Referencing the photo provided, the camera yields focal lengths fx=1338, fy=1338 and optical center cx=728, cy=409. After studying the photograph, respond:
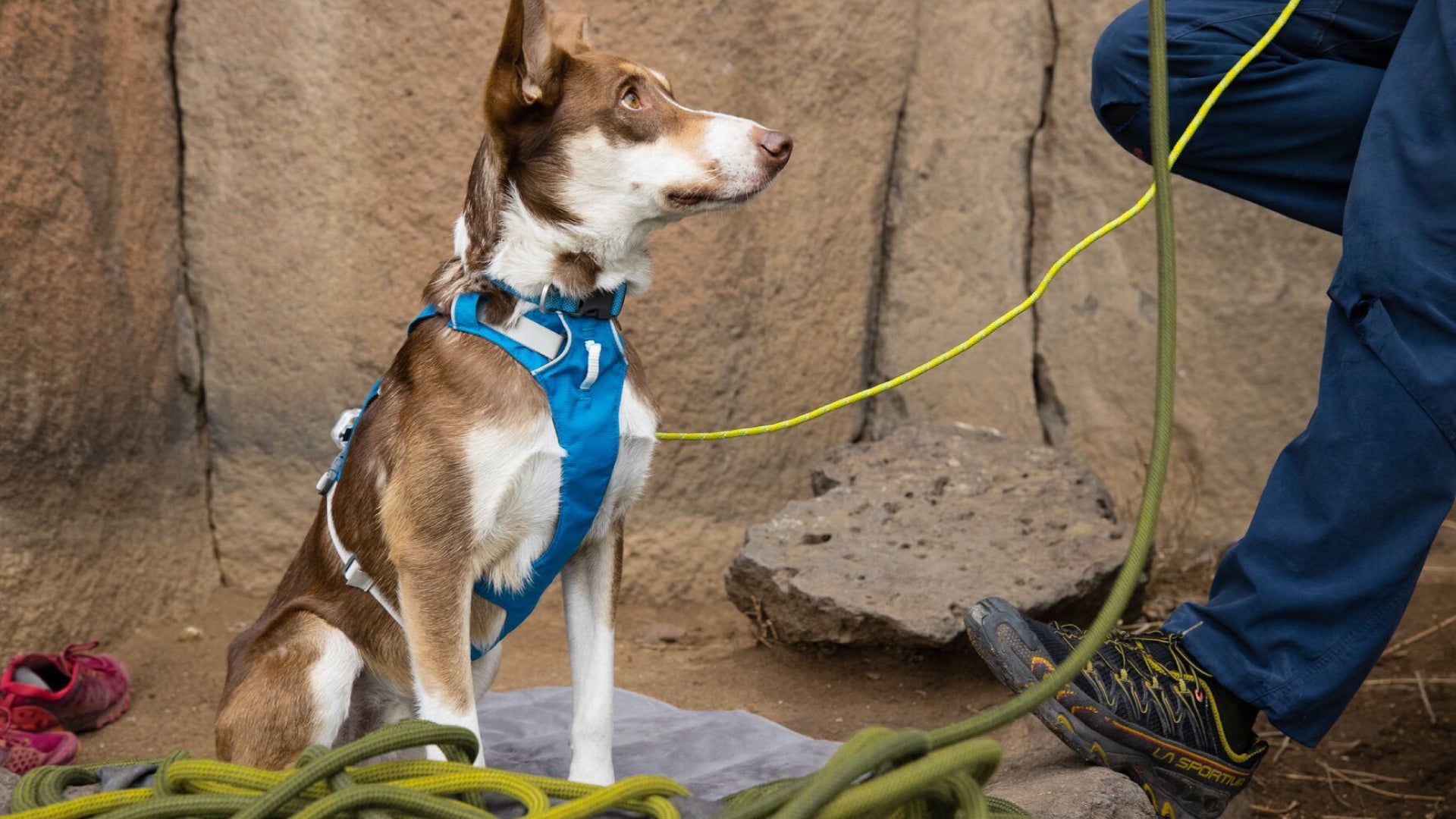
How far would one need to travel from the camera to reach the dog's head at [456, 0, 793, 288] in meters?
2.74

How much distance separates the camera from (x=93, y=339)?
173 inches

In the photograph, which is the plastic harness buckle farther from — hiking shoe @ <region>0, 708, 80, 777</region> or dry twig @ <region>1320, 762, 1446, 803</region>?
dry twig @ <region>1320, 762, 1446, 803</region>

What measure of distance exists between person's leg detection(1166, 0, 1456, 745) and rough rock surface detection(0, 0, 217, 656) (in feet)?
11.6

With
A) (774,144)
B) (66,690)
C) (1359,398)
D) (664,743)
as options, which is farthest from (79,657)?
(1359,398)

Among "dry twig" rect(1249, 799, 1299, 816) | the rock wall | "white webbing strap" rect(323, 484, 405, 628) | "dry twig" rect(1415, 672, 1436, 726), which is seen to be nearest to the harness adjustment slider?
"white webbing strap" rect(323, 484, 405, 628)

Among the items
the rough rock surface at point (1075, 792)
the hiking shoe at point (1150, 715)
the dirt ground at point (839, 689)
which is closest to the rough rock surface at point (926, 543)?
the dirt ground at point (839, 689)

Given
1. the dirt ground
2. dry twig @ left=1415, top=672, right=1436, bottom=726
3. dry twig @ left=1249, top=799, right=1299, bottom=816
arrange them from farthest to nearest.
A: 1. dry twig @ left=1415, top=672, right=1436, bottom=726
2. the dirt ground
3. dry twig @ left=1249, top=799, right=1299, bottom=816

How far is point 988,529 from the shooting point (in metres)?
4.46

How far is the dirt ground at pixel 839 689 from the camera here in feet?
11.6

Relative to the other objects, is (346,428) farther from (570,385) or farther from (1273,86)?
(1273,86)

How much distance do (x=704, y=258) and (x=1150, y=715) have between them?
106 inches

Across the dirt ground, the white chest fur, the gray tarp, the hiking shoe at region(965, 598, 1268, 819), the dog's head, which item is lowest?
the dirt ground

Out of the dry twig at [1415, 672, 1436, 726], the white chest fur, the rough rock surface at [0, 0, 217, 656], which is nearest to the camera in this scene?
the white chest fur

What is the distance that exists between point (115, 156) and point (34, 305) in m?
0.67
